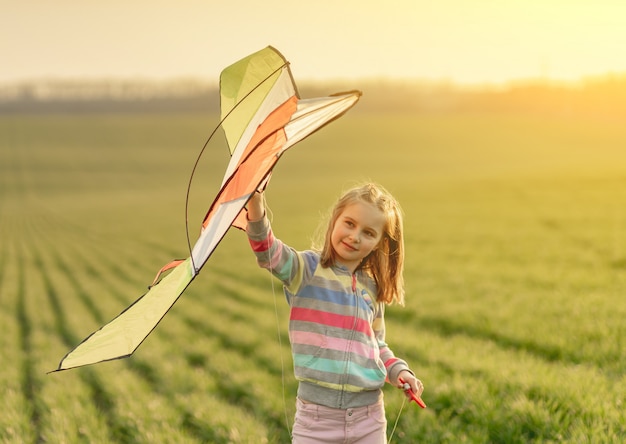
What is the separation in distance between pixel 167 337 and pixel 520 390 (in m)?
5.81

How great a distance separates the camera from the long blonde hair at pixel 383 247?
3.28 m

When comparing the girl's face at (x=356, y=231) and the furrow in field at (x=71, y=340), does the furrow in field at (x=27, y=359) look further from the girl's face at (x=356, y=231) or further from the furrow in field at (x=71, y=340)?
the girl's face at (x=356, y=231)

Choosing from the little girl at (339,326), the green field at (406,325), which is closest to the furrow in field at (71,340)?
the green field at (406,325)

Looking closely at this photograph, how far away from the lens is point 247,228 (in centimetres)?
302

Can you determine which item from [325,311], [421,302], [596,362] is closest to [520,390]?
[596,362]

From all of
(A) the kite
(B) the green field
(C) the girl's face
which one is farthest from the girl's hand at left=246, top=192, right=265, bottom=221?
(B) the green field

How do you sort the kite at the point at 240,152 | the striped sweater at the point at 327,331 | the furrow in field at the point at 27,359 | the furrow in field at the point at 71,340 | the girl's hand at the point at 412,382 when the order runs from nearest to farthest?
the kite at the point at 240,152
the striped sweater at the point at 327,331
the girl's hand at the point at 412,382
the furrow in field at the point at 71,340
the furrow in field at the point at 27,359

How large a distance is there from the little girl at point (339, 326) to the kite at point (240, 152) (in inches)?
13.2

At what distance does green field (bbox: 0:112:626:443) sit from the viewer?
17.0 feet

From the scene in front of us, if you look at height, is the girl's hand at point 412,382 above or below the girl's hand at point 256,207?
below

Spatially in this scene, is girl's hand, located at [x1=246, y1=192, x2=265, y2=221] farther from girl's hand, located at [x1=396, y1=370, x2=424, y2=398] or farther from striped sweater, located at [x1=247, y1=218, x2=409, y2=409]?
girl's hand, located at [x1=396, y1=370, x2=424, y2=398]

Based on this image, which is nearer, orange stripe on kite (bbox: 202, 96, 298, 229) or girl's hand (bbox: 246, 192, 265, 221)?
orange stripe on kite (bbox: 202, 96, 298, 229)

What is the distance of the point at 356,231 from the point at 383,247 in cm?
31

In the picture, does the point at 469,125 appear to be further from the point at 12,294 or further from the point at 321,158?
the point at 12,294
